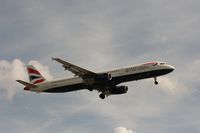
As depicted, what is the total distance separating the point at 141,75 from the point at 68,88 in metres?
15.4

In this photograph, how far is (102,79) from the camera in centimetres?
8631

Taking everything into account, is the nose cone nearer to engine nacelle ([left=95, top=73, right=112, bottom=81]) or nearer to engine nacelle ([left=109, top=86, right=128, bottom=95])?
engine nacelle ([left=95, top=73, right=112, bottom=81])

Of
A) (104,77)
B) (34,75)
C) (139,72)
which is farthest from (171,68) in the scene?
(34,75)

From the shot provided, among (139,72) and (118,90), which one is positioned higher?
(139,72)

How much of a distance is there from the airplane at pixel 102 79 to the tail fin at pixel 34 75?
5131 mm

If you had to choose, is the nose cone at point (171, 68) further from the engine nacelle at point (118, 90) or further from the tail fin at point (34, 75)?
the tail fin at point (34, 75)

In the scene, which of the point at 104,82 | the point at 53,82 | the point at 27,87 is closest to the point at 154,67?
the point at 104,82

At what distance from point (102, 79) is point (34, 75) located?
2322 cm

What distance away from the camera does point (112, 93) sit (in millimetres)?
96875

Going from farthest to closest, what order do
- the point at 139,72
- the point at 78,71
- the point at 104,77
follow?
the point at 78,71 → the point at 104,77 → the point at 139,72

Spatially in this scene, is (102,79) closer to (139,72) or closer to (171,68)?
(139,72)

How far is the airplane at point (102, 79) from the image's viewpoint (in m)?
84.1

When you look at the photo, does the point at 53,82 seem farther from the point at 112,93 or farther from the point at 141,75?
the point at 141,75

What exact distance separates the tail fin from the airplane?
5131mm
